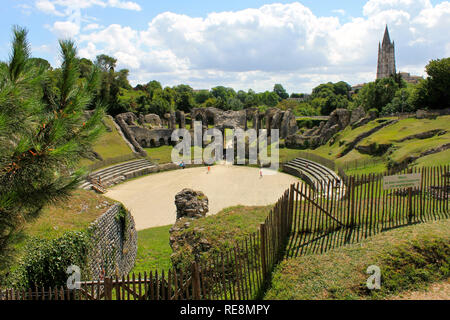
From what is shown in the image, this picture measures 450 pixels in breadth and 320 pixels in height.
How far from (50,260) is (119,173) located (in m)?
Answer: 20.9

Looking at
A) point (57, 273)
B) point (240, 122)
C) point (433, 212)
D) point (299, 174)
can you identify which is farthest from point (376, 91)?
point (57, 273)

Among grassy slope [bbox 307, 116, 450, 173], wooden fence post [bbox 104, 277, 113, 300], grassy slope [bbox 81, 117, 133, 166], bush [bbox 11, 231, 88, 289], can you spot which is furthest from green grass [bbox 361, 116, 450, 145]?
wooden fence post [bbox 104, 277, 113, 300]

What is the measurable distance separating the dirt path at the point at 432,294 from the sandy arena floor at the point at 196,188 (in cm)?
1421

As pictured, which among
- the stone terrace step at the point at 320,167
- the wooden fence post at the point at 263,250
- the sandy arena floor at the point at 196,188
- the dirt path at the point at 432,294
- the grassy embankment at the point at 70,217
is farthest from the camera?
the stone terrace step at the point at 320,167

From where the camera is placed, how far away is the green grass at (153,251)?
12.7 meters

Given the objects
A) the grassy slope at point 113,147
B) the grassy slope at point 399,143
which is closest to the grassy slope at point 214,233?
the grassy slope at point 399,143

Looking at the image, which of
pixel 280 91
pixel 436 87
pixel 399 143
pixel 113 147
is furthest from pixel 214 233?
pixel 280 91

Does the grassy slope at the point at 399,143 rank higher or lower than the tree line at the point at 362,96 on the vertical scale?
lower

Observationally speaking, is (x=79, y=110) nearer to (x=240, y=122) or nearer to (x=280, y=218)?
(x=280, y=218)

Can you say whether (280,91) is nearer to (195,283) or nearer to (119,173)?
(119,173)

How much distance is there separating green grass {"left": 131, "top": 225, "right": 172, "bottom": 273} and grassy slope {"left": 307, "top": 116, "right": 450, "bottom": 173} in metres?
14.5

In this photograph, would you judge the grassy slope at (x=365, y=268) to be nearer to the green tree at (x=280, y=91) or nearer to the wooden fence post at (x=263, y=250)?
the wooden fence post at (x=263, y=250)

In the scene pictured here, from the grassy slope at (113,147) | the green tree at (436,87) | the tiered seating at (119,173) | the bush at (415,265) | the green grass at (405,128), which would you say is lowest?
the tiered seating at (119,173)

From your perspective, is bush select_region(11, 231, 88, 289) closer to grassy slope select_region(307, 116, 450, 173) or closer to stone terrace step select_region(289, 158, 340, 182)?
grassy slope select_region(307, 116, 450, 173)
